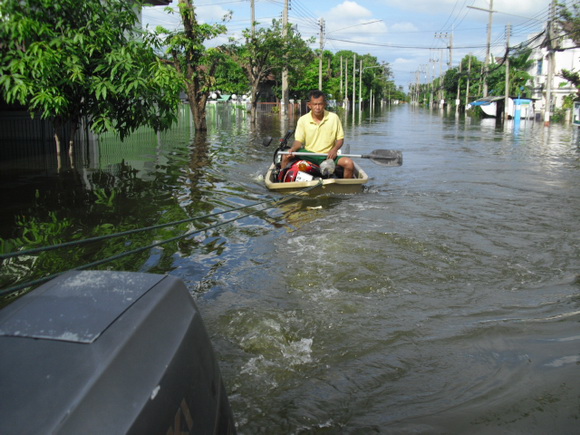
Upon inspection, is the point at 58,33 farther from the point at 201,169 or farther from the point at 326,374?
the point at 326,374

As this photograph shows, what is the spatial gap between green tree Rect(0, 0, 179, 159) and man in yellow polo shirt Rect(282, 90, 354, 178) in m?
2.37

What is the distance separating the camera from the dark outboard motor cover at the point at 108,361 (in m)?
1.24

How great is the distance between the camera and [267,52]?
2962cm

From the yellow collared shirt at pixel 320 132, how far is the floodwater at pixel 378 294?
116cm

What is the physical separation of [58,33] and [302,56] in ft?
79.5

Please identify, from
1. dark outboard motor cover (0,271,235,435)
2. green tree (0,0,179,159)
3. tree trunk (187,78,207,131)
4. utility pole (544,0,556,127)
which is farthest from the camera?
utility pole (544,0,556,127)

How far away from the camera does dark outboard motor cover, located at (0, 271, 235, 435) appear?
1.24 m

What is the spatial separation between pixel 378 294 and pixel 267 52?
26903mm

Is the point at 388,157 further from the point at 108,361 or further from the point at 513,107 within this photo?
the point at 513,107

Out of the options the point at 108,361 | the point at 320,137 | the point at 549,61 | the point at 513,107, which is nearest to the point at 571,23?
the point at 549,61

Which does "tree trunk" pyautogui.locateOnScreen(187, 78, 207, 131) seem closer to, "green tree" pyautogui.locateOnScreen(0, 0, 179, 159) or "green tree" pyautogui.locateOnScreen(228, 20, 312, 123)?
"green tree" pyautogui.locateOnScreen(228, 20, 312, 123)

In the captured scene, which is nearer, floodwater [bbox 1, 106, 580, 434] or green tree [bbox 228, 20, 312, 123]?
floodwater [bbox 1, 106, 580, 434]

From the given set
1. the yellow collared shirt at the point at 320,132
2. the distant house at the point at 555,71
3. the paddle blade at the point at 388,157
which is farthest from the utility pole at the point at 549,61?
the yellow collared shirt at the point at 320,132

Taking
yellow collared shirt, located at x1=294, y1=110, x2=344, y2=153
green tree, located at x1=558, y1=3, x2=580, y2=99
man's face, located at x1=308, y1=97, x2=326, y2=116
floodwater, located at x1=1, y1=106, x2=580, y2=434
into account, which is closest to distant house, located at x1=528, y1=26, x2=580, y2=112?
green tree, located at x1=558, y1=3, x2=580, y2=99
